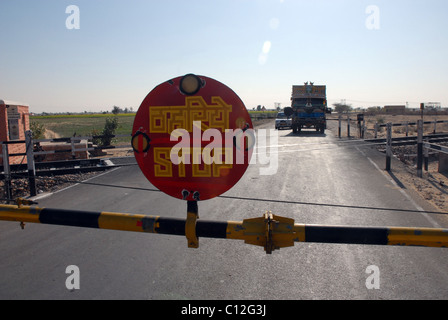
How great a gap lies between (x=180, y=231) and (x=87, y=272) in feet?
9.57

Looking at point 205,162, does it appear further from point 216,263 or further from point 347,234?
point 216,263

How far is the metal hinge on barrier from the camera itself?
171 cm

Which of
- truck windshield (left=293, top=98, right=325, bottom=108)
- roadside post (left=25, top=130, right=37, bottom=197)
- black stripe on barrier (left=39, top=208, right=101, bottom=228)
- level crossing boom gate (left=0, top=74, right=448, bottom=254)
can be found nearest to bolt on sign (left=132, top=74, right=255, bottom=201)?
level crossing boom gate (left=0, top=74, right=448, bottom=254)

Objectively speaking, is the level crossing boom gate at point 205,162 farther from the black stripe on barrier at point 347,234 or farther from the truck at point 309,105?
the truck at point 309,105

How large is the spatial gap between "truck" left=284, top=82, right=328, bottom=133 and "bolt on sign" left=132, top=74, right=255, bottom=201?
1069 inches

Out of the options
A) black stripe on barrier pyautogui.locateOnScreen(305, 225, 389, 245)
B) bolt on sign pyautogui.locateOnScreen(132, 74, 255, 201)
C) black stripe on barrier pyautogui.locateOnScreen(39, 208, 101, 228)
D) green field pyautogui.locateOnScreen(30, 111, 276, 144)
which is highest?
green field pyautogui.locateOnScreen(30, 111, 276, 144)

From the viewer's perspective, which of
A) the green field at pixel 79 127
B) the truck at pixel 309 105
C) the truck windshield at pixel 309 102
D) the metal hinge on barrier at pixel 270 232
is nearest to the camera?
the metal hinge on barrier at pixel 270 232

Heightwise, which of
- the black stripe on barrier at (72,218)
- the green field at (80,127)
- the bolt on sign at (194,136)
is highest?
the green field at (80,127)

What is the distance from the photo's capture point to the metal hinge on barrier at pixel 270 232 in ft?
5.62

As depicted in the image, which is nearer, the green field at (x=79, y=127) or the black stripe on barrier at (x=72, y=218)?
the black stripe on barrier at (x=72, y=218)

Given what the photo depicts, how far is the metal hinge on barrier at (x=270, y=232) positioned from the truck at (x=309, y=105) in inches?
1066

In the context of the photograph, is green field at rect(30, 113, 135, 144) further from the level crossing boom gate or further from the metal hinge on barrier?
the metal hinge on barrier

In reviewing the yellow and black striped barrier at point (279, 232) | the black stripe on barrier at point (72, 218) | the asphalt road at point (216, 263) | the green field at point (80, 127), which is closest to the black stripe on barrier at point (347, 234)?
the yellow and black striped barrier at point (279, 232)
